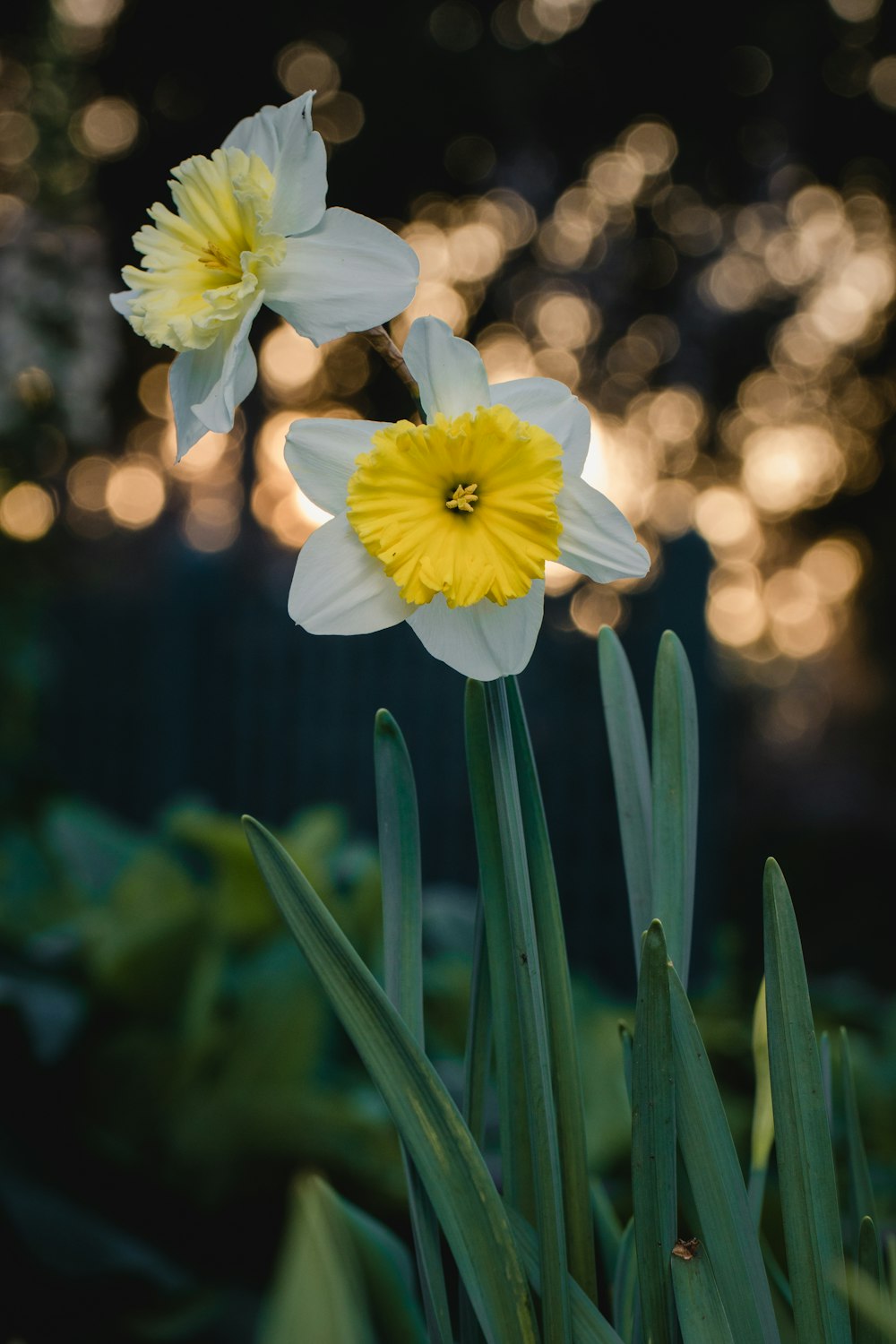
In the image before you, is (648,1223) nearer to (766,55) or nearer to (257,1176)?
(257,1176)

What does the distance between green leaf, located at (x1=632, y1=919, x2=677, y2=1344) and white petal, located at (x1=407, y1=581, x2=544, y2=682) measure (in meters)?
0.15

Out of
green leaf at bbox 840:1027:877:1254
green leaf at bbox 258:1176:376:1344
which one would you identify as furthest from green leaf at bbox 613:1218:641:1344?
green leaf at bbox 258:1176:376:1344

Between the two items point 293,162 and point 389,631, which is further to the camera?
point 389,631

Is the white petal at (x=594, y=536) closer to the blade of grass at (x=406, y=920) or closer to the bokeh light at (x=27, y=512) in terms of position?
the blade of grass at (x=406, y=920)

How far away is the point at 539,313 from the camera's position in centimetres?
838

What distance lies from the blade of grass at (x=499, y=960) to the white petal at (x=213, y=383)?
21 cm

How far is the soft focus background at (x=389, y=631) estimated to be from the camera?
1391 mm

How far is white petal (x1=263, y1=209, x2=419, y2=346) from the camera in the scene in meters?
0.49

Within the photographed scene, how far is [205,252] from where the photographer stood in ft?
1.74

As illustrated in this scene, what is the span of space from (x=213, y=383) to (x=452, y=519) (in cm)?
14

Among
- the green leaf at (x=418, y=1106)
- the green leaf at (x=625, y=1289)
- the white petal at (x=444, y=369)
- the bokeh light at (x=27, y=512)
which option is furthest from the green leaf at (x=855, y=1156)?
the bokeh light at (x=27, y=512)

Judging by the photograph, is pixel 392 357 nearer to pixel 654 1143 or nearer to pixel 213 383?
pixel 213 383

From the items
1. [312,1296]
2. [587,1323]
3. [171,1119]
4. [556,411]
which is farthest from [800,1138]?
[171,1119]

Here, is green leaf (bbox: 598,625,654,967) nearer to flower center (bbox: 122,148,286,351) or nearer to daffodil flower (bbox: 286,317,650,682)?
daffodil flower (bbox: 286,317,650,682)
